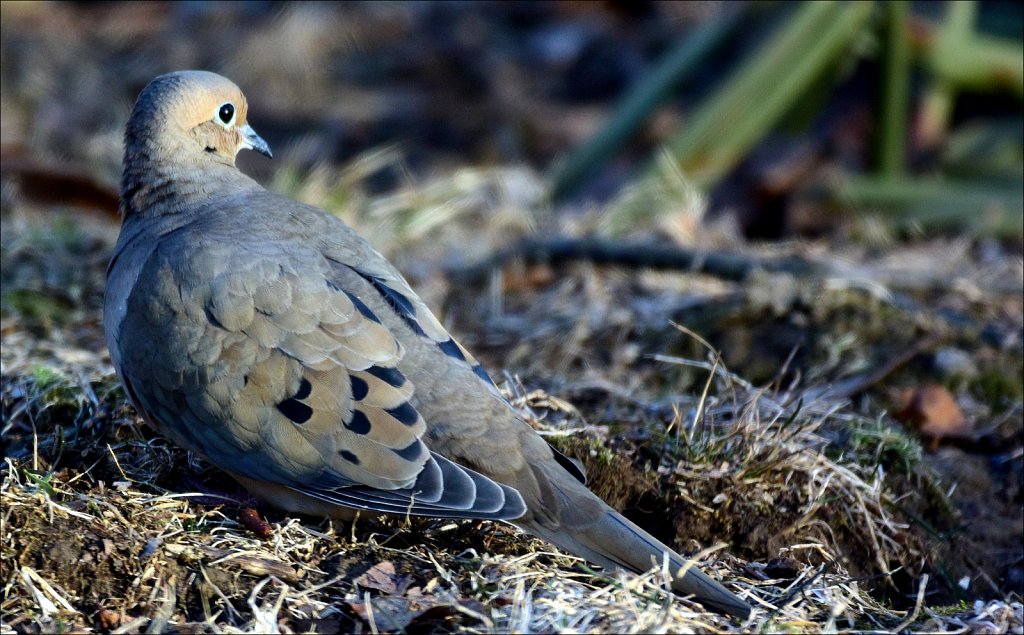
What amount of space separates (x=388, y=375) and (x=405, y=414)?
13 centimetres

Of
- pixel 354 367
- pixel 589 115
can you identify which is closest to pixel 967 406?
pixel 354 367

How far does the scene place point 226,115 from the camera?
4.20 meters

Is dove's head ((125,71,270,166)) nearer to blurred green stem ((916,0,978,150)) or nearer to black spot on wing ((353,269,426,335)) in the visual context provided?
black spot on wing ((353,269,426,335))

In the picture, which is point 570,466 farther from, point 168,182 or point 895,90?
point 895,90

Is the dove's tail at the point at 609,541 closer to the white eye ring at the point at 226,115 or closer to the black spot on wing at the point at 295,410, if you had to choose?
the black spot on wing at the point at 295,410

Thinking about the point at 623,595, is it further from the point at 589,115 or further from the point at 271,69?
the point at 271,69

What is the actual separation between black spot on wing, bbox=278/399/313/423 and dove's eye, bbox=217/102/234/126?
1289 mm

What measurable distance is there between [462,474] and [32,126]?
6.42m

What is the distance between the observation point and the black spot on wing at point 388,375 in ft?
11.0

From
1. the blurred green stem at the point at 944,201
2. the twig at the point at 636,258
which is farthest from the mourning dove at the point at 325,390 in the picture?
the blurred green stem at the point at 944,201

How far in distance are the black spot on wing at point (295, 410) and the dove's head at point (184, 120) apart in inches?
43.8

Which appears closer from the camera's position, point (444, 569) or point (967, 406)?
point (444, 569)

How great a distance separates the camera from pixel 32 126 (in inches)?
333

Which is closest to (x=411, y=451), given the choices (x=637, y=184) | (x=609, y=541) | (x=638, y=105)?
(x=609, y=541)
